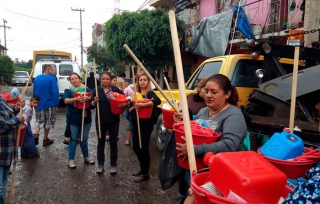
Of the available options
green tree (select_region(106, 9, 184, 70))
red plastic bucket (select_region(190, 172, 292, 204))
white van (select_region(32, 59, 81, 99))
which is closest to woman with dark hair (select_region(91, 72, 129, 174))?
red plastic bucket (select_region(190, 172, 292, 204))

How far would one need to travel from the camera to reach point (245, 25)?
367 inches

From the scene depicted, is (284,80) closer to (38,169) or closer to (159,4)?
(38,169)

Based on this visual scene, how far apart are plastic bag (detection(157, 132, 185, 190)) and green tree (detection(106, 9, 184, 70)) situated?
1187 cm

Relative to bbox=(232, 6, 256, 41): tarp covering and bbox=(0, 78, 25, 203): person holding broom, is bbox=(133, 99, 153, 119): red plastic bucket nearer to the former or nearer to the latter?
bbox=(0, 78, 25, 203): person holding broom

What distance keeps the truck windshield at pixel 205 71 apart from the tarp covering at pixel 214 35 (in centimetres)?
527

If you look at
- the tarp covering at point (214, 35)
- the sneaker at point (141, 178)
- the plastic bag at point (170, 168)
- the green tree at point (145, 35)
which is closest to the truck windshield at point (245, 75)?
the sneaker at point (141, 178)

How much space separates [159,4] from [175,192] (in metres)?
17.1

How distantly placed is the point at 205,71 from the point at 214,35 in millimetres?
6125

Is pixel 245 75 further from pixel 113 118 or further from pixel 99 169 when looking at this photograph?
pixel 99 169

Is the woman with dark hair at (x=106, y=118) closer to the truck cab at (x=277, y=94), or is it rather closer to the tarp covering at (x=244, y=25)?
the truck cab at (x=277, y=94)

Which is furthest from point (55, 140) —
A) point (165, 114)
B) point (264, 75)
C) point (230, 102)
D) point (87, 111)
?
point (230, 102)

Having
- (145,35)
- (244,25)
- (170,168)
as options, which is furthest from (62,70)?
(170,168)

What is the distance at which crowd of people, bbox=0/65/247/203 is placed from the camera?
215 centimetres

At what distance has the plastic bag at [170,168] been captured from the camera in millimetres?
2467
